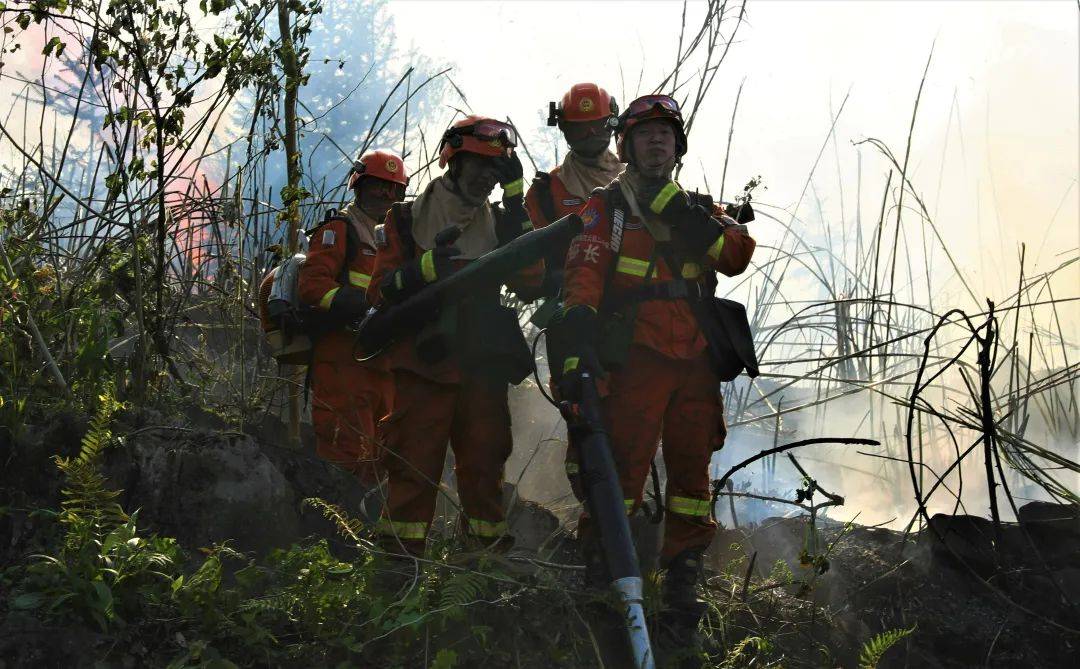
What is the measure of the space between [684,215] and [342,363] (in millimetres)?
2337

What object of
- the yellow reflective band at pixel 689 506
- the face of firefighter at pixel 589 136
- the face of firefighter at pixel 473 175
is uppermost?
the face of firefighter at pixel 589 136

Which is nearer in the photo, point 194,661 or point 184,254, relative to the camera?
point 194,661

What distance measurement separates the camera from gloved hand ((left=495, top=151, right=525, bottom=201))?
4242mm

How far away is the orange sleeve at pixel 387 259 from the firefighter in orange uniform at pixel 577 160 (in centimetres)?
77

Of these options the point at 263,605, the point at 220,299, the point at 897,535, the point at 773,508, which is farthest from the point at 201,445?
the point at 773,508

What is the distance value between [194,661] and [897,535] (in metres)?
3.29

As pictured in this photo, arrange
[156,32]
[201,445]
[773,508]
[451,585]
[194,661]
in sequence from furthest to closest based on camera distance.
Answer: [773,508], [156,32], [201,445], [451,585], [194,661]

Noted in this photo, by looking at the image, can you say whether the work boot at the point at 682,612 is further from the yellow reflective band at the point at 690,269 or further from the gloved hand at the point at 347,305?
the gloved hand at the point at 347,305

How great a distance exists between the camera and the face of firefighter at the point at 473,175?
168 inches

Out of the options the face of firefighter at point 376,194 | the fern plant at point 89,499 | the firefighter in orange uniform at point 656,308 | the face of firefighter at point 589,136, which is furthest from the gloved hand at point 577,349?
the face of firefighter at point 376,194

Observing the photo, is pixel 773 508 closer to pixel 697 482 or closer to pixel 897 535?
pixel 897 535

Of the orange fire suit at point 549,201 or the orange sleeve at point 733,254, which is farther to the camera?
the orange fire suit at point 549,201

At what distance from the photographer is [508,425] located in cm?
427

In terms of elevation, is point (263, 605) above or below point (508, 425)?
below
